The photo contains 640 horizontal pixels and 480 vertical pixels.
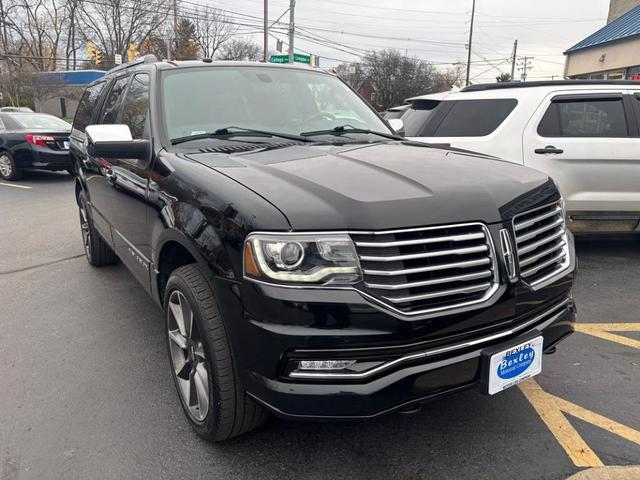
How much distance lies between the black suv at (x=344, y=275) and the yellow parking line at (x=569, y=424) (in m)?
0.54

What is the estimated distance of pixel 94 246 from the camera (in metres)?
5.39

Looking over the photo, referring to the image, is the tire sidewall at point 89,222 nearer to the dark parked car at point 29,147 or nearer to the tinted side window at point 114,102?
the tinted side window at point 114,102

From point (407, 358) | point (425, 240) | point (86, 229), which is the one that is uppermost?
point (425, 240)

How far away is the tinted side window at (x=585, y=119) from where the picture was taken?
5453 mm

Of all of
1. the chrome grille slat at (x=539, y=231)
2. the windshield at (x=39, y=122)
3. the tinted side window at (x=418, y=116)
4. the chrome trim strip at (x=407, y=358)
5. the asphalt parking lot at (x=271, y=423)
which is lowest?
the asphalt parking lot at (x=271, y=423)

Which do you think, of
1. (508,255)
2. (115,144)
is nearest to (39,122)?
(115,144)

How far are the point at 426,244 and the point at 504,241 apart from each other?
39 centimetres

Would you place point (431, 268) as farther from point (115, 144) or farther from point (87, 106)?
point (87, 106)

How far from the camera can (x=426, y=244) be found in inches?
79.7

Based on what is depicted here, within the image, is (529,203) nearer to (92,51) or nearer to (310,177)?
(310,177)

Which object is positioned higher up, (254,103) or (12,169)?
(254,103)

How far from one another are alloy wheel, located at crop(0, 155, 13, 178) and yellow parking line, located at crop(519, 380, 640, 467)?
12.3 m

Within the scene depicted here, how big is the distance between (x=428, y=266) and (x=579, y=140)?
424 centimetres

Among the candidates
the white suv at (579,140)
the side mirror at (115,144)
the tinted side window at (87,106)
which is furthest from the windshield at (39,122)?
the side mirror at (115,144)
